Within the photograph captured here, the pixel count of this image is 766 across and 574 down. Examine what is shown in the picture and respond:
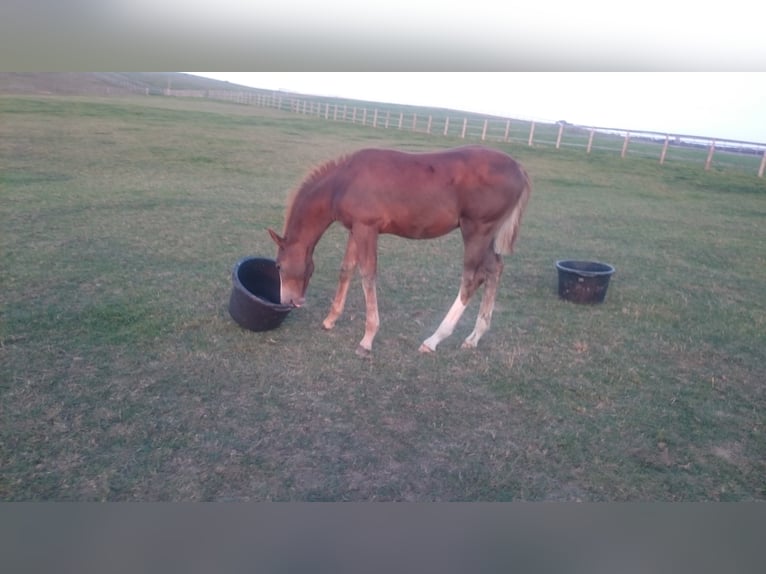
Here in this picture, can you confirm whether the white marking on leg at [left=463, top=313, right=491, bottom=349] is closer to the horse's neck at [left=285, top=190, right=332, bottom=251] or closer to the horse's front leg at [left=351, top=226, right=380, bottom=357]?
the horse's front leg at [left=351, top=226, right=380, bottom=357]

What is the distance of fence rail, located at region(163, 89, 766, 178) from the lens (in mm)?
4066

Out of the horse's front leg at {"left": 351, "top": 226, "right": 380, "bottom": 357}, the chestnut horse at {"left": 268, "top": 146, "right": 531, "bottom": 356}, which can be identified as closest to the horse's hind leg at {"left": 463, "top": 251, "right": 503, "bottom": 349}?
the chestnut horse at {"left": 268, "top": 146, "right": 531, "bottom": 356}

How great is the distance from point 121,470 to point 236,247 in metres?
3.45

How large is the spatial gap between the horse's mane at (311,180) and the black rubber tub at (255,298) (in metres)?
0.47

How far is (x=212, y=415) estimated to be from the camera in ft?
9.68

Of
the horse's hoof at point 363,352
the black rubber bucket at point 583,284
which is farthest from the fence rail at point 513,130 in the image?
the horse's hoof at point 363,352

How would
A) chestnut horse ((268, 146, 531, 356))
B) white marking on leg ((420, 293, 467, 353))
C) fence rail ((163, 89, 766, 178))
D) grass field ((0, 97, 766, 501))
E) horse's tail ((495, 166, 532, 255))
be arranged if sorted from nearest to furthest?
grass field ((0, 97, 766, 501))
chestnut horse ((268, 146, 531, 356))
horse's tail ((495, 166, 532, 255))
white marking on leg ((420, 293, 467, 353))
fence rail ((163, 89, 766, 178))

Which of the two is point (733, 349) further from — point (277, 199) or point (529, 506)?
point (277, 199)

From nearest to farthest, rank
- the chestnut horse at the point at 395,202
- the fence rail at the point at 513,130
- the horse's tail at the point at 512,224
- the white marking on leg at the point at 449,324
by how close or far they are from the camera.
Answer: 1. the chestnut horse at the point at 395,202
2. the horse's tail at the point at 512,224
3. the white marking on leg at the point at 449,324
4. the fence rail at the point at 513,130

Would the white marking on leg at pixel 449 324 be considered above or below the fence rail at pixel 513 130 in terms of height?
below

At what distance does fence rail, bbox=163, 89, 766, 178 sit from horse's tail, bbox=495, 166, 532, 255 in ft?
1.59

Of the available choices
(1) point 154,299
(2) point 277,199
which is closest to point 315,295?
(1) point 154,299

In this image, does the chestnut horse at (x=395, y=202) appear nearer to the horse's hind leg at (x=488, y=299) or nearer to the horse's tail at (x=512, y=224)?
the horse's tail at (x=512, y=224)

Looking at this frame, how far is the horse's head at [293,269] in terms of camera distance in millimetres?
3715
